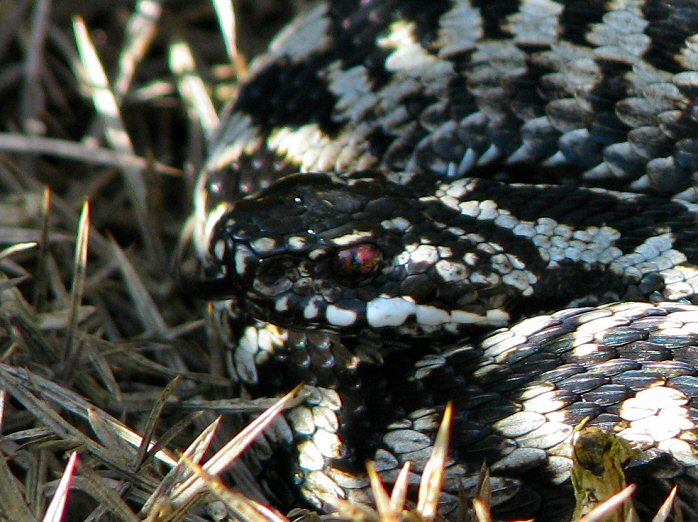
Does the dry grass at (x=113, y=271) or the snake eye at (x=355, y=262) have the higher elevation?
the snake eye at (x=355, y=262)

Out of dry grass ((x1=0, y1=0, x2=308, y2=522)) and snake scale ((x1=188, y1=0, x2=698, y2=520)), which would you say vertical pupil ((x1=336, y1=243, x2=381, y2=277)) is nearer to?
snake scale ((x1=188, y1=0, x2=698, y2=520))

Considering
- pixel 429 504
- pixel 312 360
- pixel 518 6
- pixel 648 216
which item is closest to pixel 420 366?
pixel 312 360

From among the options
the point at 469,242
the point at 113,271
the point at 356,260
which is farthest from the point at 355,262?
the point at 113,271

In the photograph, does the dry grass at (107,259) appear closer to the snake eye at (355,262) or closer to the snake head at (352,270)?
the snake head at (352,270)

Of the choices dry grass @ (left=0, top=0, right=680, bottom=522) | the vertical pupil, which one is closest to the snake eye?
the vertical pupil

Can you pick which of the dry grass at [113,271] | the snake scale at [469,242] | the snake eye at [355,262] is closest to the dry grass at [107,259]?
the dry grass at [113,271]

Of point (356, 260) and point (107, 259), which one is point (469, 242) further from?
point (107, 259)

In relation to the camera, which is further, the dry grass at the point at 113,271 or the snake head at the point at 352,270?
the snake head at the point at 352,270
